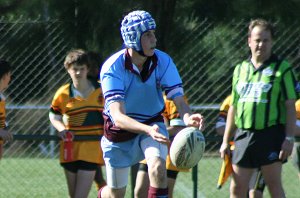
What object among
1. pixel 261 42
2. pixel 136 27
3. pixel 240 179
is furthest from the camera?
pixel 240 179

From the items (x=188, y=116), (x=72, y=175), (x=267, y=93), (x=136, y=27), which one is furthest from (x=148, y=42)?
(x=72, y=175)

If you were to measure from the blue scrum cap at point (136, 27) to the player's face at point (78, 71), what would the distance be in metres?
1.49

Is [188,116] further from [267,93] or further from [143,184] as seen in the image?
[143,184]

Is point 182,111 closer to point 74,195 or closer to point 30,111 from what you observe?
point 74,195

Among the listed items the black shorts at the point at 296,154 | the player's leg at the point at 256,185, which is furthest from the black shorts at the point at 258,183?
the black shorts at the point at 296,154

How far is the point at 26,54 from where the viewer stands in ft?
37.5

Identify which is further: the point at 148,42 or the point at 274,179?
the point at 274,179

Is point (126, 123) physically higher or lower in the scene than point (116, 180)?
higher

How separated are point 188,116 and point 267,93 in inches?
41.5

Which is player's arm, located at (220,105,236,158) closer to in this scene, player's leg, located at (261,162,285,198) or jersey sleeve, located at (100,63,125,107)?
player's leg, located at (261,162,285,198)

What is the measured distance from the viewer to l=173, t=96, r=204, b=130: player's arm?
7.51 metres

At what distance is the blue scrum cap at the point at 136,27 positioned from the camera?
7.89 metres

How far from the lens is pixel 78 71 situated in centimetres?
942

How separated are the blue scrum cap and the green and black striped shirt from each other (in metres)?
1.15
